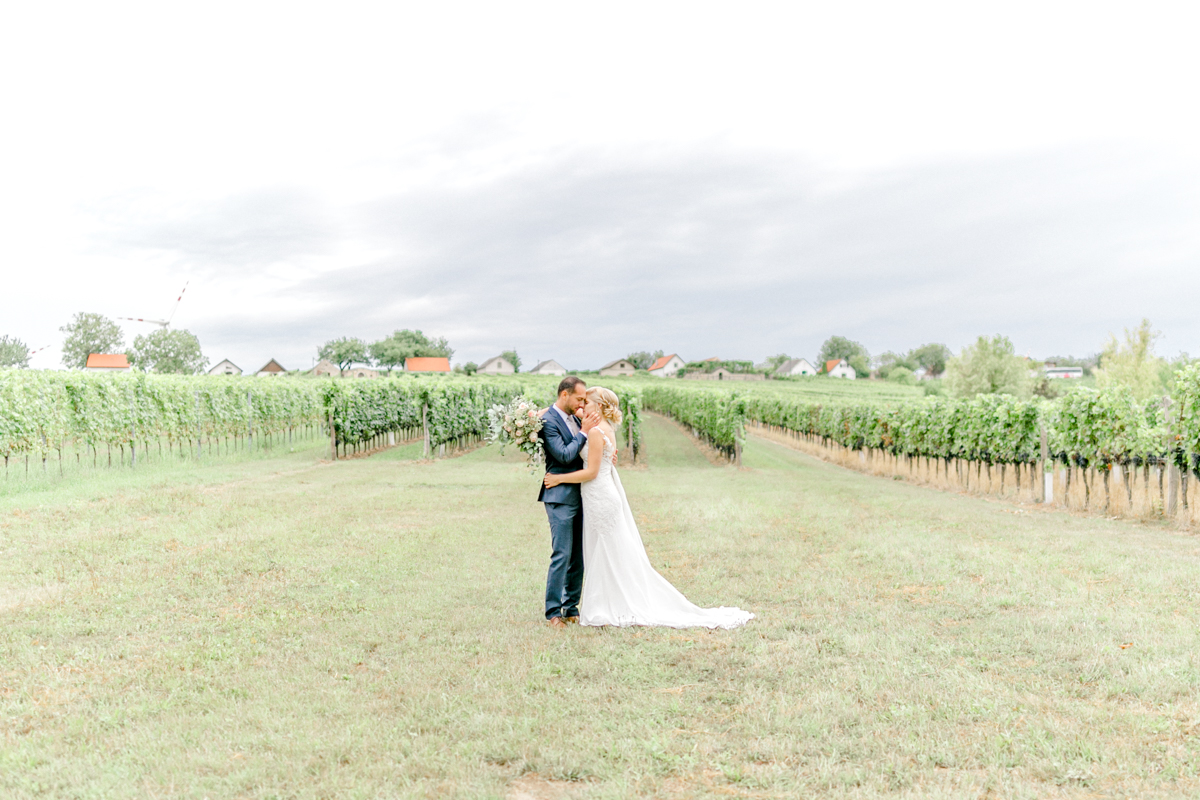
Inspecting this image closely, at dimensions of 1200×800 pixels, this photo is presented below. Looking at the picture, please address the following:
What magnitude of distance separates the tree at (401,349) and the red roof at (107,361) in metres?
32.2

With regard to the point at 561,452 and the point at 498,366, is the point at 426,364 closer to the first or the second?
the point at 498,366

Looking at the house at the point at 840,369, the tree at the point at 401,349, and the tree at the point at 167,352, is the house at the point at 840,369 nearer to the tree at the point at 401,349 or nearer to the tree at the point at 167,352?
the tree at the point at 401,349

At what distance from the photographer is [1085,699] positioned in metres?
4.36

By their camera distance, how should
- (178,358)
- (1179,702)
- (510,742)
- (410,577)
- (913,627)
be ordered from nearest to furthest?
(510,742) → (1179,702) → (913,627) → (410,577) → (178,358)

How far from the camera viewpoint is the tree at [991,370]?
6631 cm

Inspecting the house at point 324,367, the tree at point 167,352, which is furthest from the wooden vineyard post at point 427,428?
the house at point 324,367

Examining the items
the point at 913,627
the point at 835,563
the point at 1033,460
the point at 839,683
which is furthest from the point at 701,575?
the point at 1033,460

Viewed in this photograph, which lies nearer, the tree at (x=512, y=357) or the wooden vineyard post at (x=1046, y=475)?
the wooden vineyard post at (x=1046, y=475)

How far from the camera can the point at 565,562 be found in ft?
20.6

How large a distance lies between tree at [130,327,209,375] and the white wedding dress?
325 ft

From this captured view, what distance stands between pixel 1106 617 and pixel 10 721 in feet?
24.7

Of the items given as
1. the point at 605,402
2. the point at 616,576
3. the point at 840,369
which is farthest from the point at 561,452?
the point at 840,369

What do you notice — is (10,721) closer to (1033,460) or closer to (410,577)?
(410,577)

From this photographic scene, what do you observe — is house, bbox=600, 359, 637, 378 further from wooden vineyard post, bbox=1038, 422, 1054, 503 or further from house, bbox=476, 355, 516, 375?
wooden vineyard post, bbox=1038, 422, 1054, 503
